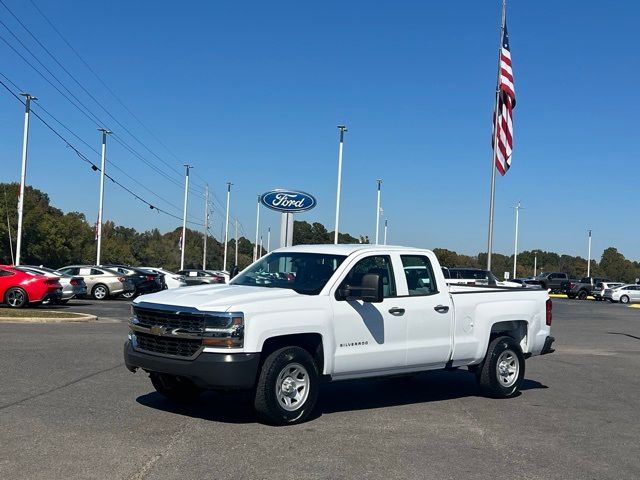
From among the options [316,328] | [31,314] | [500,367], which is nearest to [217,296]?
[316,328]

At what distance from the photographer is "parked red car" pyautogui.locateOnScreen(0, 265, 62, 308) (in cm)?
2356

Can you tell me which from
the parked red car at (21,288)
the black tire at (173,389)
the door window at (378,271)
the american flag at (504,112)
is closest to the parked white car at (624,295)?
the american flag at (504,112)

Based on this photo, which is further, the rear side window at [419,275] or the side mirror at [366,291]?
the rear side window at [419,275]

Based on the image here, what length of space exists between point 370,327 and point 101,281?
26168 millimetres

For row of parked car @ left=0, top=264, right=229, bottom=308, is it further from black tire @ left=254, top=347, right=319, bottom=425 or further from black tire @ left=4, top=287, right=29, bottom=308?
black tire @ left=254, top=347, right=319, bottom=425

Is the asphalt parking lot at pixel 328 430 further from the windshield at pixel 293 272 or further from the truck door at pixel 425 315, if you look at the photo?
the windshield at pixel 293 272

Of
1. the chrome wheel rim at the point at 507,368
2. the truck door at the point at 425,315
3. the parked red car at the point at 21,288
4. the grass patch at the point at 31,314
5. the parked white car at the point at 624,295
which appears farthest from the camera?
the parked white car at the point at 624,295

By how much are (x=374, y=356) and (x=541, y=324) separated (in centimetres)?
345

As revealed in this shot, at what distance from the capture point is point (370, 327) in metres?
8.47

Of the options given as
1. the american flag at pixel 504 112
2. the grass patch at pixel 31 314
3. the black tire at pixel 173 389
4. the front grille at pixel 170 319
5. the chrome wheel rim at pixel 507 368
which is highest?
the american flag at pixel 504 112

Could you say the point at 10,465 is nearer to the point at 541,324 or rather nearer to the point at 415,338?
the point at 415,338

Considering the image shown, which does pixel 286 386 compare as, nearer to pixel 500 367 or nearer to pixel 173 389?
pixel 173 389

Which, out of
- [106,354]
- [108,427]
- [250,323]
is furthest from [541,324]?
[106,354]

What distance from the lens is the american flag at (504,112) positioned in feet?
87.5
